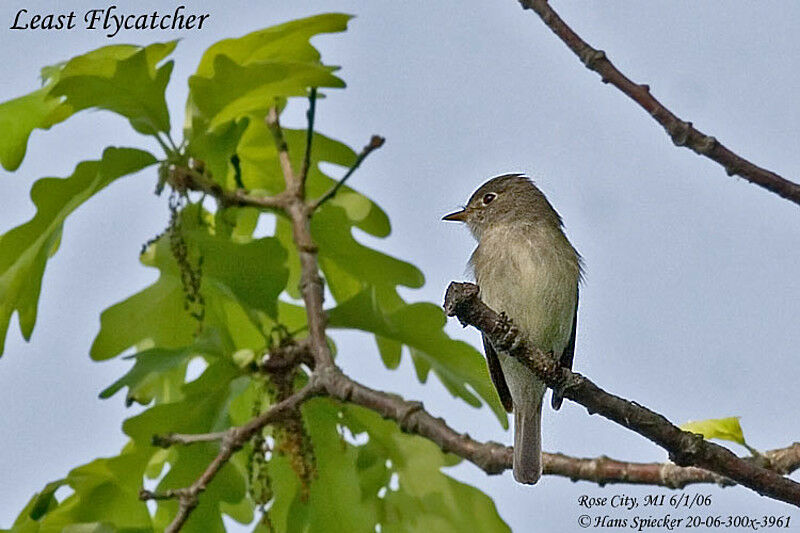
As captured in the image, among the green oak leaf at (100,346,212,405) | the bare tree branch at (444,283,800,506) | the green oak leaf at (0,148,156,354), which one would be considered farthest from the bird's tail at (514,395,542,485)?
the green oak leaf at (0,148,156,354)

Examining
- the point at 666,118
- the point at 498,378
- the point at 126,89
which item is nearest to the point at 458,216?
the point at 498,378

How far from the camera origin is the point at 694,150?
92.4 inches

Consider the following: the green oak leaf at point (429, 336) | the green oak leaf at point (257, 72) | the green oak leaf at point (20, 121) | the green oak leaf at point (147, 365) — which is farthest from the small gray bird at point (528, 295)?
the green oak leaf at point (20, 121)

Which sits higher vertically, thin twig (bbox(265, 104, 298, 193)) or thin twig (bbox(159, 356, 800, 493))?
thin twig (bbox(265, 104, 298, 193))

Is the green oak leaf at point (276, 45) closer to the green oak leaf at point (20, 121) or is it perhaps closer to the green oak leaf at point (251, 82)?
the green oak leaf at point (251, 82)

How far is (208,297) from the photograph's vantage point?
3.79 m

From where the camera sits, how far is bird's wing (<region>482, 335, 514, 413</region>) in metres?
3.76

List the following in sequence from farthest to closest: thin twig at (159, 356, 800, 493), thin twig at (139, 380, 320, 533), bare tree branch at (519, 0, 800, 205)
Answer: thin twig at (139, 380, 320, 533) < thin twig at (159, 356, 800, 493) < bare tree branch at (519, 0, 800, 205)

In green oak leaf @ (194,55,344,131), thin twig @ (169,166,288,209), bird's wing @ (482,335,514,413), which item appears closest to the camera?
green oak leaf @ (194,55,344,131)

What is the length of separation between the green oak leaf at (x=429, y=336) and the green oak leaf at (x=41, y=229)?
2.57ft

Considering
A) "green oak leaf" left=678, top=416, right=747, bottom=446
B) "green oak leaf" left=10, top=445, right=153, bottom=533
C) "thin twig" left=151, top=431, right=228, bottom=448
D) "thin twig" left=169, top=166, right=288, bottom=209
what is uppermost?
"thin twig" left=169, top=166, right=288, bottom=209

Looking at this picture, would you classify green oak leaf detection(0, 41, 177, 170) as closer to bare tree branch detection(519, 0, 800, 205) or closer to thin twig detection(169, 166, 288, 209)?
thin twig detection(169, 166, 288, 209)

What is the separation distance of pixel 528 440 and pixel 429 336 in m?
0.45

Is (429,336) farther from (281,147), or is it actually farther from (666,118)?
(666,118)
